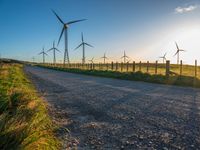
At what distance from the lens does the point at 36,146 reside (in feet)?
14.8

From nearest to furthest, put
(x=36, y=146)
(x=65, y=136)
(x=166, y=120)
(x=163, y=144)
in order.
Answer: (x=36, y=146), (x=163, y=144), (x=65, y=136), (x=166, y=120)

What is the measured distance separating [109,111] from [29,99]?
8.11 ft

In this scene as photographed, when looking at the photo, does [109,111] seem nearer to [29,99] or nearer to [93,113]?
[93,113]

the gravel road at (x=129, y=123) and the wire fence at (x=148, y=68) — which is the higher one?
the wire fence at (x=148, y=68)

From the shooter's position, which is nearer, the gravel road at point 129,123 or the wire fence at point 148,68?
the gravel road at point 129,123

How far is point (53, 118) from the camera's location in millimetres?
7531

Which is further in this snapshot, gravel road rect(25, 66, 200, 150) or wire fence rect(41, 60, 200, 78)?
wire fence rect(41, 60, 200, 78)

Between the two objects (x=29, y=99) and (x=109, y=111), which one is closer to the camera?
(x=29, y=99)

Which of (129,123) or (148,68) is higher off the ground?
(148,68)

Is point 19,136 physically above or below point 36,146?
above

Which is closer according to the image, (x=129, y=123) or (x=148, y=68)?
(x=129, y=123)

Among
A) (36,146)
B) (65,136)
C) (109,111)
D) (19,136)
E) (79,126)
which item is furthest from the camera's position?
(109,111)

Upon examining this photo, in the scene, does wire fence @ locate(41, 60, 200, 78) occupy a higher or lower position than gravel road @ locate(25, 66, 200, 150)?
higher

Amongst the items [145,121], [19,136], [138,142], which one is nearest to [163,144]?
[138,142]
